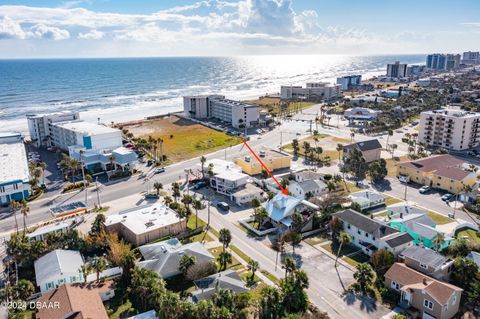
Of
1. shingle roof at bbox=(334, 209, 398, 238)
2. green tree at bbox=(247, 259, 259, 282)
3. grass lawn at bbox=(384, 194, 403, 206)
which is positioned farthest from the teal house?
green tree at bbox=(247, 259, 259, 282)

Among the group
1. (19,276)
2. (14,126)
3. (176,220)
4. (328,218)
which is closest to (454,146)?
(328,218)

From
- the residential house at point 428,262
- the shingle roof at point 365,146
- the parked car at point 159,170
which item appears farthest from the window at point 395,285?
the parked car at point 159,170

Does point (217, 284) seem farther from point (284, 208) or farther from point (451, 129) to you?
point (451, 129)

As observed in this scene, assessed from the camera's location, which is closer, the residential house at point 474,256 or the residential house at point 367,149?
the residential house at point 474,256

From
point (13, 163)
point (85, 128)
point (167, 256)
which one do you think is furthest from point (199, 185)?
point (85, 128)

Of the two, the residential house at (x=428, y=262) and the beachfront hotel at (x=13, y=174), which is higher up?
the beachfront hotel at (x=13, y=174)

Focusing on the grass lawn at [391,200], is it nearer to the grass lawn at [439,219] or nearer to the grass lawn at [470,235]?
the grass lawn at [439,219]
